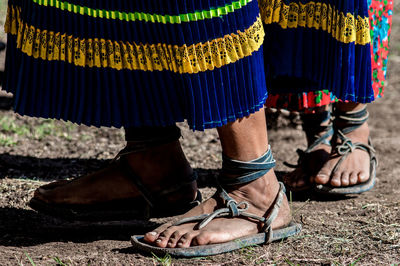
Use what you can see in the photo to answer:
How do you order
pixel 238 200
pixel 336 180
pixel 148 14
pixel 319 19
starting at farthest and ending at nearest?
pixel 336 180 → pixel 319 19 → pixel 238 200 → pixel 148 14

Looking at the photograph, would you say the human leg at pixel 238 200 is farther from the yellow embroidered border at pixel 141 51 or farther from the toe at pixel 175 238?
the yellow embroidered border at pixel 141 51

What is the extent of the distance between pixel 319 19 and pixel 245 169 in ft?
1.90

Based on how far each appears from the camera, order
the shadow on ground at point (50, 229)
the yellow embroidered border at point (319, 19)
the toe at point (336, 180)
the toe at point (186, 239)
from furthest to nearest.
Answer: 1. the toe at point (336, 180)
2. the shadow on ground at point (50, 229)
3. the yellow embroidered border at point (319, 19)
4. the toe at point (186, 239)

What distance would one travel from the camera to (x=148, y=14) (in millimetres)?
1741

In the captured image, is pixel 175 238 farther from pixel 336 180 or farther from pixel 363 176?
pixel 363 176

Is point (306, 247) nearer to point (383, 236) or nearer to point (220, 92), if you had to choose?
point (383, 236)

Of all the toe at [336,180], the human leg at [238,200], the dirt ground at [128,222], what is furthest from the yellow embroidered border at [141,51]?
the toe at [336,180]

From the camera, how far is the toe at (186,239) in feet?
6.20

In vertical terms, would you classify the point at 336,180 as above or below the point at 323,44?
below

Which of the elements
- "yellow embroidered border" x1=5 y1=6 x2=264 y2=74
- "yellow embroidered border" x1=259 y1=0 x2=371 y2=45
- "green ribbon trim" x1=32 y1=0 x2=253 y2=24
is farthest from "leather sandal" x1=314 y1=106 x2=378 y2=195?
"green ribbon trim" x1=32 y1=0 x2=253 y2=24

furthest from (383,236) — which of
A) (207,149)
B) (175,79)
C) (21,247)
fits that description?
(207,149)

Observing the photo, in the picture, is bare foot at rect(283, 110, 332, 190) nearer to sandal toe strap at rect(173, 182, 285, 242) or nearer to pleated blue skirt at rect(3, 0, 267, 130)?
sandal toe strap at rect(173, 182, 285, 242)

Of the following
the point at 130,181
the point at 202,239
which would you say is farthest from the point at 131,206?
the point at 202,239

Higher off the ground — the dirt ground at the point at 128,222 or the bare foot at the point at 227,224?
the bare foot at the point at 227,224
